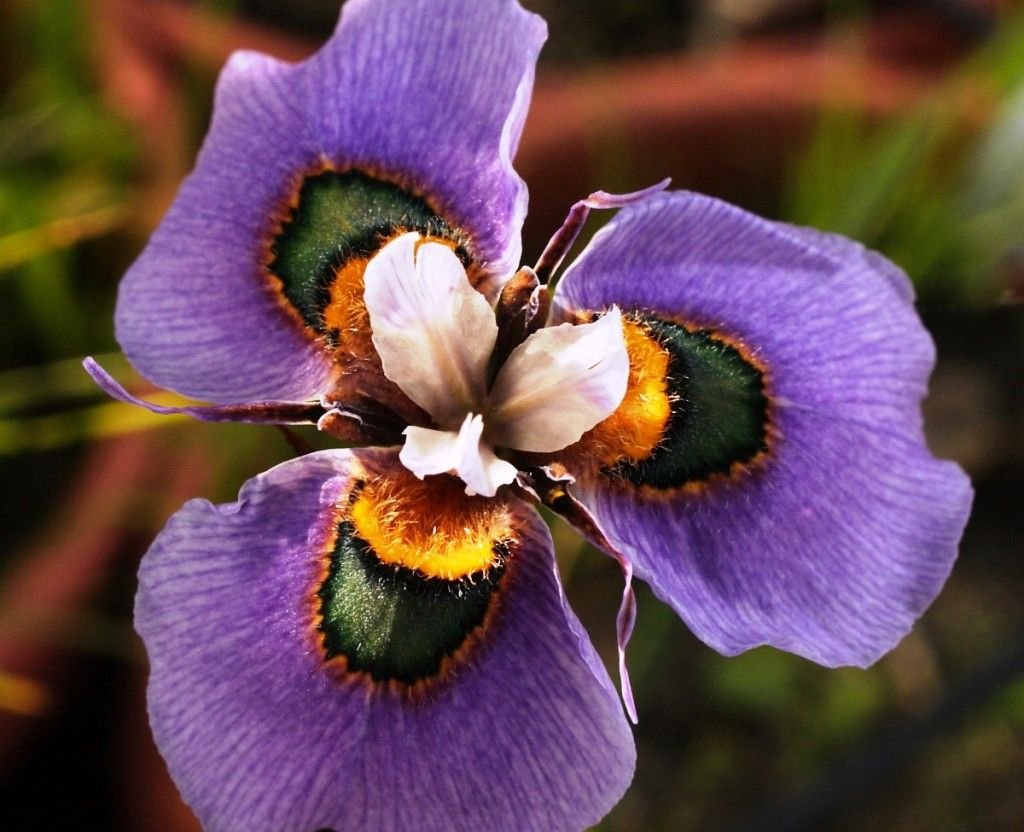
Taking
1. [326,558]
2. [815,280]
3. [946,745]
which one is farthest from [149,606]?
[946,745]

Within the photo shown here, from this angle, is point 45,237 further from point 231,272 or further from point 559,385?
point 559,385

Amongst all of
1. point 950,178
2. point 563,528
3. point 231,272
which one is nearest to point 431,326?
point 231,272

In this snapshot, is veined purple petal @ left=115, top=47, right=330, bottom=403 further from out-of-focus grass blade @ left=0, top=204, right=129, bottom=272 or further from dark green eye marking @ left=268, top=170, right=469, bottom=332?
out-of-focus grass blade @ left=0, top=204, right=129, bottom=272

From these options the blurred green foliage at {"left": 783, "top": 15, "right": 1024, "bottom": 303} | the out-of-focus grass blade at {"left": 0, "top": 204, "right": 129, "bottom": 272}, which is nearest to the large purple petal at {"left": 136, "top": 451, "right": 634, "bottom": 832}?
the out-of-focus grass blade at {"left": 0, "top": 204, "right": 129, "bottom": 272}

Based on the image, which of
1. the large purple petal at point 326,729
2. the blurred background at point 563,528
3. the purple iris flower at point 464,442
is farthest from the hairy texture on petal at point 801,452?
the blurred background at point 563,528

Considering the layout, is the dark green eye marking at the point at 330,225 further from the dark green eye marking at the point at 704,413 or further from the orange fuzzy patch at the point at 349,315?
the dark green eye marking at the point at 704,413
